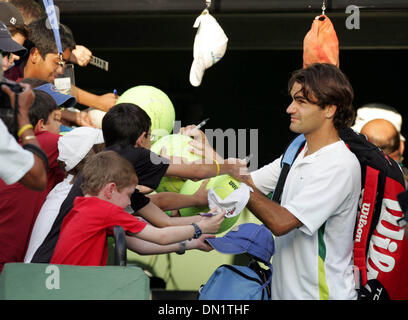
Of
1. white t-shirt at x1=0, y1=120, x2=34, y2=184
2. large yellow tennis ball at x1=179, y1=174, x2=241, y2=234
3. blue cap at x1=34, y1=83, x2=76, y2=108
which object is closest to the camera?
white t-shirt at x1=0, y1=120, x2=34, y2=184

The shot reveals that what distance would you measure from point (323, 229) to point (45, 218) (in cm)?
138

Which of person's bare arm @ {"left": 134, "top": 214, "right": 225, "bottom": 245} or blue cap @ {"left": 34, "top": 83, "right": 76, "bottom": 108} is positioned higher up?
blue cap @ {"left": 34, "top": 83, "right": 76, "bottom": 108}

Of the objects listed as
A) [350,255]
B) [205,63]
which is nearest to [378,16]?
[205,63]

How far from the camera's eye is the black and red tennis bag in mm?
3107

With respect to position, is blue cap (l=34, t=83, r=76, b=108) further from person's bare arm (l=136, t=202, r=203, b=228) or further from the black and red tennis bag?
the black and red tennis bag

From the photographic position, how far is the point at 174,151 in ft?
12.1

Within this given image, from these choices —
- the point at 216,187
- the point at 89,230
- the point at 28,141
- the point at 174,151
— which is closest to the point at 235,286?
the point at 216,187

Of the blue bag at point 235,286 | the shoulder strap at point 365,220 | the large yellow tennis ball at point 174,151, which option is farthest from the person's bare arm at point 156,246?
the shoulder strap at point 365,220

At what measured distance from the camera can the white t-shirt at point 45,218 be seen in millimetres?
3385

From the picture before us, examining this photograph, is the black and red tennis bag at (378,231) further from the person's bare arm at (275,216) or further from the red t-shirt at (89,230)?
the red t-shirt at (89,230)

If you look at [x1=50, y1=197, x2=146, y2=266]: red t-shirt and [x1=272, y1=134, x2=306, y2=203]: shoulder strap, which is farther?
[x1=272, y1=134, x2=306, y2=203]: shoulder strap

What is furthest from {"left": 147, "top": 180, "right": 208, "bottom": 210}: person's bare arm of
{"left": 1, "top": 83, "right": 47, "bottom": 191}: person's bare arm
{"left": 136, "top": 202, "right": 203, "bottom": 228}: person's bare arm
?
{"left": 1, "top": 83, "right": 47, "bottom": 191}: person's bare arm

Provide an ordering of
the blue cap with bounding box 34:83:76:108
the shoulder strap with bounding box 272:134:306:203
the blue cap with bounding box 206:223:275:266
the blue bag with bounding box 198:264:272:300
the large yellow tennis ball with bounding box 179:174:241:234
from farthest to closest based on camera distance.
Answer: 1. the blue cap with bounding box 34:83:76:108
2. the large yellow tennis ball with bounding box 179:174:241:234
3. the shoulder strap with bounding box 272:134:306:203
4. the blue cap with bounding box 206:223:275:266
5. the blue bag with bounding box 198:264:272:300

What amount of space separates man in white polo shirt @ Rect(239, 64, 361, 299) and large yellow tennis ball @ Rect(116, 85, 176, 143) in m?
1.15
